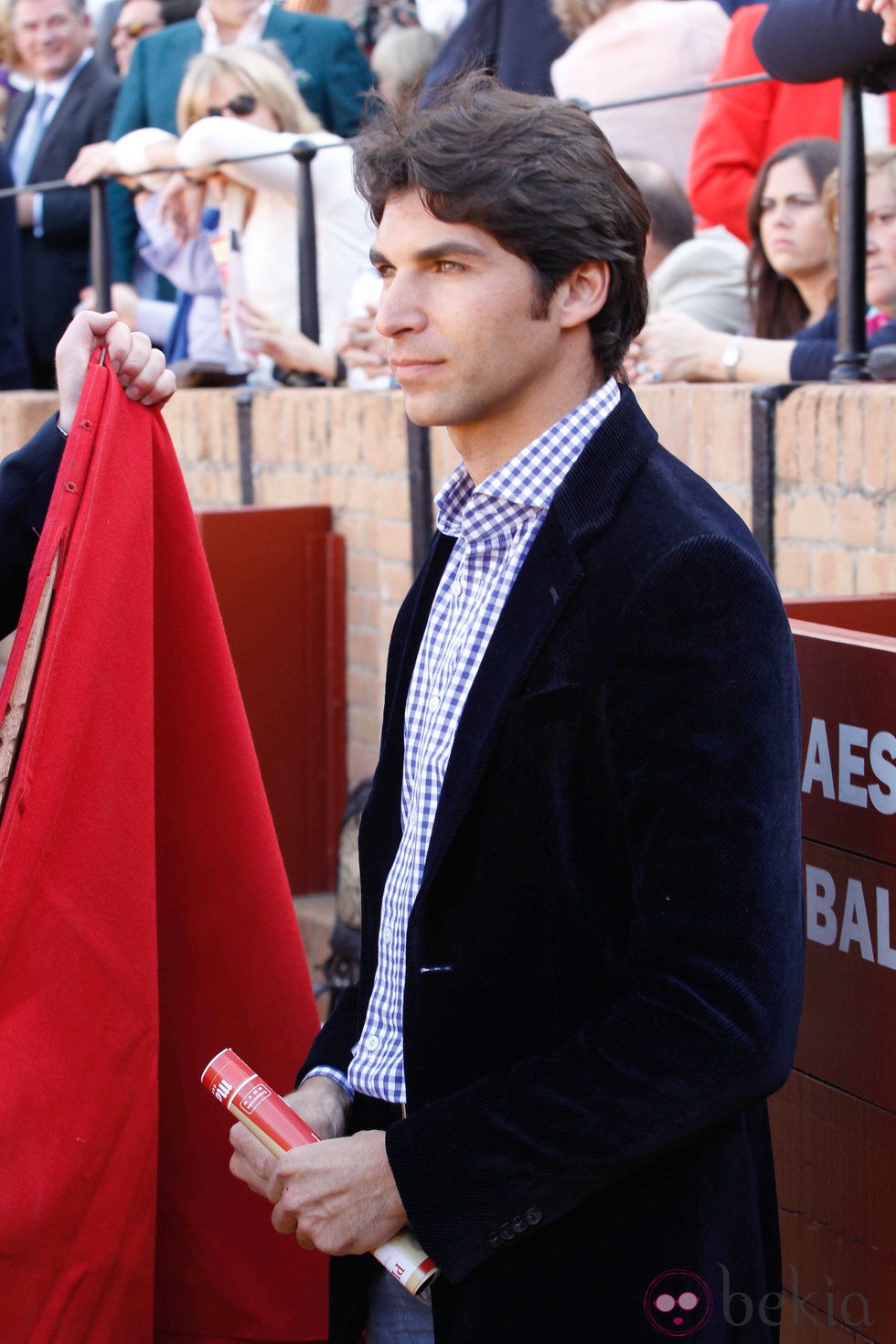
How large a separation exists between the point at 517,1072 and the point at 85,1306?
626 millimetres

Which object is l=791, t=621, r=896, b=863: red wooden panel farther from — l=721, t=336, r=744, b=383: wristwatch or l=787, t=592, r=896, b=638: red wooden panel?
l=721, t=336, r=744, b=383: wristwatch

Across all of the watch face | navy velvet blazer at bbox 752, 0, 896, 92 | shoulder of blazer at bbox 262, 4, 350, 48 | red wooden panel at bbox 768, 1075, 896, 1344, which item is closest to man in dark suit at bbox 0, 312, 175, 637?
red wooden panel at bbox 768, 1075, 896, 1344

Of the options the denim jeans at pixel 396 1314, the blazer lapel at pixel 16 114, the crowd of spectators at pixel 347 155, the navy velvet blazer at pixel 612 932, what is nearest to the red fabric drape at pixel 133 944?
the denim jeans at pixel 396 1314

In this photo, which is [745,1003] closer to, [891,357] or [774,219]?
[891,357]

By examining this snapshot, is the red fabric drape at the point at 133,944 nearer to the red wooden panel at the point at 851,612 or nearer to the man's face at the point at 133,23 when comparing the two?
the red wooden panel at the point at 851,612

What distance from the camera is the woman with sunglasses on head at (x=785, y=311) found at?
12.5 ft

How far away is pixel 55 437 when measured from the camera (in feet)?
7.11

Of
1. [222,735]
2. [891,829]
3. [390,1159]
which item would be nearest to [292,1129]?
[390,1159]

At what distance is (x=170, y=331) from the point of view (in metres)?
6.26

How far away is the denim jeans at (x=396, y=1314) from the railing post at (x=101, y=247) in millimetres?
4899

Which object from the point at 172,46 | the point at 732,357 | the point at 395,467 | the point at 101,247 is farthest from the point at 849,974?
the point at 172,46

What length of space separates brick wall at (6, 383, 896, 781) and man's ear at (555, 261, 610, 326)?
63.8 inches

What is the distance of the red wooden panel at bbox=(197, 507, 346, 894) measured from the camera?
16.3 ft

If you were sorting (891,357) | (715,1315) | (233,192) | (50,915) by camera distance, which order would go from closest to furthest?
(715,1315), (50,915), (891,357), (233,192)
